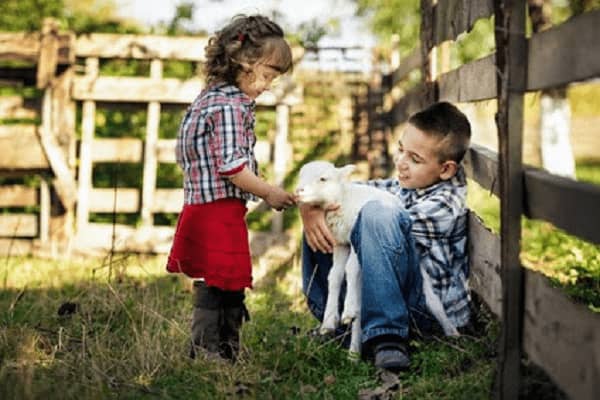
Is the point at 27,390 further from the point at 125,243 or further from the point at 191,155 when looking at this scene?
the point at 125,243

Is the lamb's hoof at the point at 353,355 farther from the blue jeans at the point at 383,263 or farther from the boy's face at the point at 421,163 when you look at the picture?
the boy's face at the point at 421,163

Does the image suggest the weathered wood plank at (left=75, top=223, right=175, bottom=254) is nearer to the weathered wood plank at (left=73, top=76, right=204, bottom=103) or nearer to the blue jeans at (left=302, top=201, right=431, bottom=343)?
the weathered wood plank at (left=73, top=76, right=204, bottom=103)

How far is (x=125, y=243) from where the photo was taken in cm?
805

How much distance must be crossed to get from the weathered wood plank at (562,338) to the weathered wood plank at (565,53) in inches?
25.0

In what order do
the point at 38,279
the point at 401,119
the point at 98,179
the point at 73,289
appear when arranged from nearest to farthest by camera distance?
1. the point at 73,289
2. the point at 38,279
3. the point at 401,119
4. the point at 98,179

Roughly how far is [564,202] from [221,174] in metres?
1.71

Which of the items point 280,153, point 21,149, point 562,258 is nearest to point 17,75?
point 21,149

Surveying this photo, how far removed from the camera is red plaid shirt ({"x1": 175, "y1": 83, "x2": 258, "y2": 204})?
4.03 m

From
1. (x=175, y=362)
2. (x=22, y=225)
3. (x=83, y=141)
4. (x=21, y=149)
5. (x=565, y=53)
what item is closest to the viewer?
(x=565, y=53)

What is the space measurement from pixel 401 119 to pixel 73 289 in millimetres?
4184

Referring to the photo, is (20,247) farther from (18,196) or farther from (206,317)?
(206,317)

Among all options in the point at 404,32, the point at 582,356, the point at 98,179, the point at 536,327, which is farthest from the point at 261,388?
the point at 404,32

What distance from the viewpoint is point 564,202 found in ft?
9.00

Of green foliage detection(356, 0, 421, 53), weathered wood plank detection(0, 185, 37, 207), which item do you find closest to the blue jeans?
weathered wood plank detection(0, 185, 37, 207)
